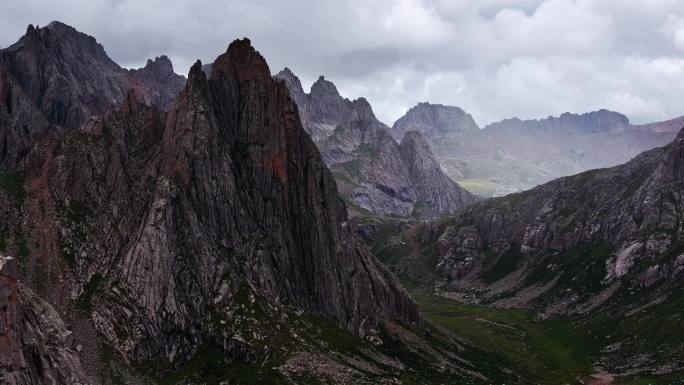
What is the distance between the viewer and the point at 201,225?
166500mm

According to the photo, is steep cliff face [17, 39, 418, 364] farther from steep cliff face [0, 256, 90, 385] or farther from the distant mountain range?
steep cliff face [0, 256, 90, 385]

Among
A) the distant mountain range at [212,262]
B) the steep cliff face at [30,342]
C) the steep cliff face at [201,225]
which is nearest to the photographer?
the steep cliff face at [30,342]

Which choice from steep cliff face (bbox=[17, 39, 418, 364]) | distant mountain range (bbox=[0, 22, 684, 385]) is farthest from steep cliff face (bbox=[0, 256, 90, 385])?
steep cliff face (bbox=[17, 39, 418, 364])

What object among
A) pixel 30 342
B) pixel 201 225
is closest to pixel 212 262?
pixel 201 225

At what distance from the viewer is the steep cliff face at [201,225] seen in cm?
14775

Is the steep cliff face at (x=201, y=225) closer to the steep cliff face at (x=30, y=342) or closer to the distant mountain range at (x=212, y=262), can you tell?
the distant mountain range at (x=212, y=262)

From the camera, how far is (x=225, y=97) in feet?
643

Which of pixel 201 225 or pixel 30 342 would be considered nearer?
pixel 30 342

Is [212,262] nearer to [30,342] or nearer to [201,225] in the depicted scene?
[201,225]

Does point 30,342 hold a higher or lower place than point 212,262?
lower

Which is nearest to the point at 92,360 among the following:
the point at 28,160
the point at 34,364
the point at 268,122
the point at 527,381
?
the point at 34,364

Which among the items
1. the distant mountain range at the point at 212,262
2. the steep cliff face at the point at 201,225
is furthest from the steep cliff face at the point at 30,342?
the steep cliff face at the point at 201,225

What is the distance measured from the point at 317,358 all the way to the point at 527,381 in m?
67.4

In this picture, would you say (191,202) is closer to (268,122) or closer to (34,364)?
(268,122)
